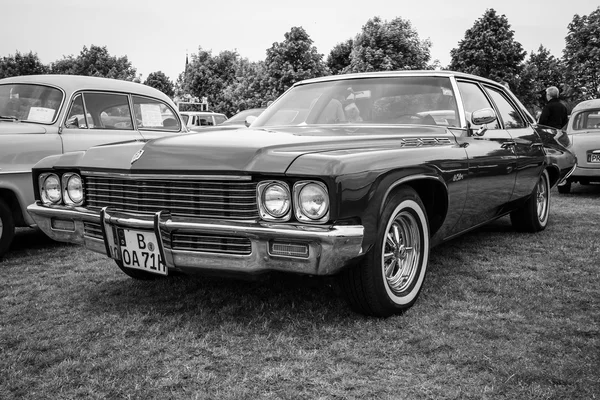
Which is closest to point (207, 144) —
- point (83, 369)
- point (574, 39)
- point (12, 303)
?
point (83, 369)

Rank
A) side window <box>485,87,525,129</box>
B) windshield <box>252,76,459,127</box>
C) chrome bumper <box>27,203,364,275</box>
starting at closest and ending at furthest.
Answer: chrome bumper <box>27,203,364,275</box> < windshield <box>252,76,459,127</box> < side window <box>485,87,525,129</box>

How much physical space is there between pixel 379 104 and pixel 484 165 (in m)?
0.89

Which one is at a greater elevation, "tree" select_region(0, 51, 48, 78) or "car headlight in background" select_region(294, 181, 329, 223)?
"tree" select_region(0, 51, 48, 78)

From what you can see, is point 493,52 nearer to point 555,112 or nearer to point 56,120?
point 555,112

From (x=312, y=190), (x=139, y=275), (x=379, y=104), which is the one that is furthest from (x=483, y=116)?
(x=139, y=275)

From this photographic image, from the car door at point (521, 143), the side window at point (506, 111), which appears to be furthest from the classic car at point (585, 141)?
the side window at point (506, 111)

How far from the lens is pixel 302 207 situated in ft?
8.68

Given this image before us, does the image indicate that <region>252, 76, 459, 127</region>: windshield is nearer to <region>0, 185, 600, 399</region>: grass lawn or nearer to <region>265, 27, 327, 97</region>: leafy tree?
<region>0, 185, 600, 399</region>: grass lawn

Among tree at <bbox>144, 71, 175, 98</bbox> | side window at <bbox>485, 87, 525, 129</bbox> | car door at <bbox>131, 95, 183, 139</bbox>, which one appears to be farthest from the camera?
tree at <bbox>144, 71, 175, 98</bbox>

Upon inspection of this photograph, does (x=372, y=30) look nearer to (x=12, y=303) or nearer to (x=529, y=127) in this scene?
(x=529, y=127)

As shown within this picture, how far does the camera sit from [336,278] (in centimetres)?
304

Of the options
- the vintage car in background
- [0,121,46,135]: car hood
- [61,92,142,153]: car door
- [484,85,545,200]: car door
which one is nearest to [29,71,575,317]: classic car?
[484,85,545,200]: car door

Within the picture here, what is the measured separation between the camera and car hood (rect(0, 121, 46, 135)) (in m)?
4.98

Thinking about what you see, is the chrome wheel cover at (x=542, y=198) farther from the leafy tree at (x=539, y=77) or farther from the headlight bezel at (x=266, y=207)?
the leafy tree at (x=539, y=77)
